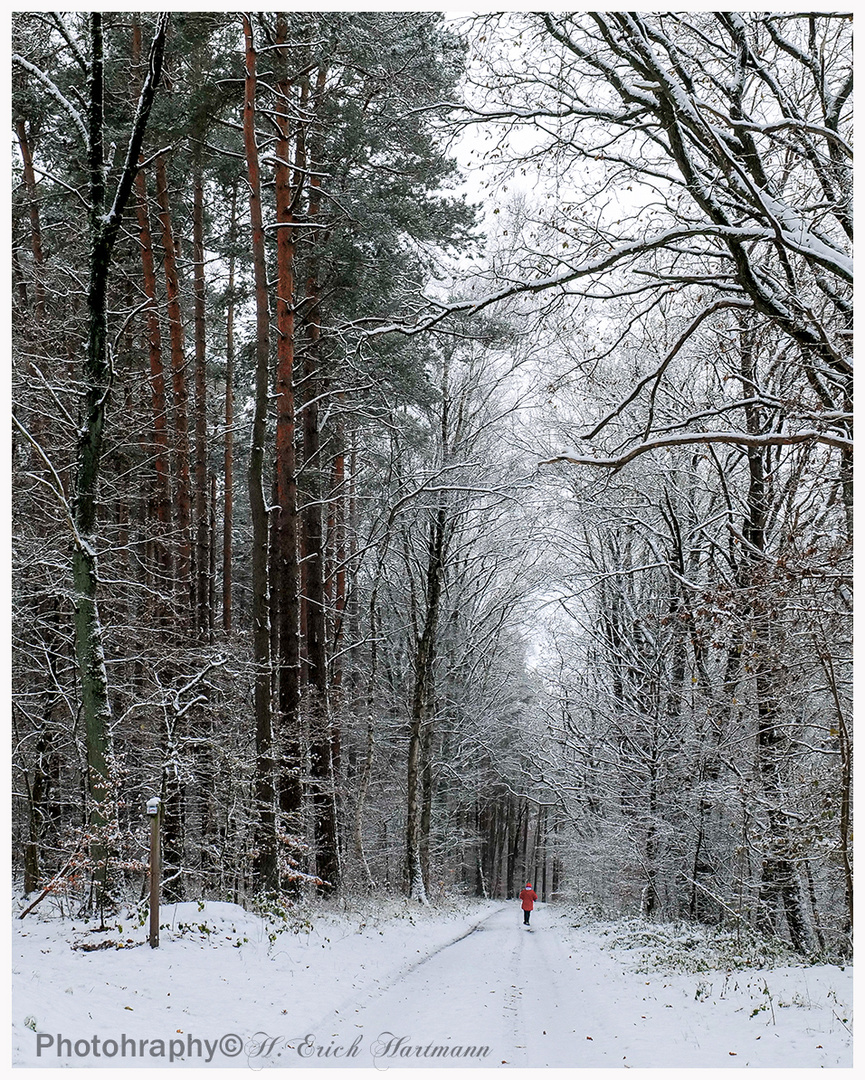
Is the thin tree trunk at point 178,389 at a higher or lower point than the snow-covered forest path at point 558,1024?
higher

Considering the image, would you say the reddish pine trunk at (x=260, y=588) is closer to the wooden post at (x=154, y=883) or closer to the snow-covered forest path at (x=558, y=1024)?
the snow-covered forest path at (x=558, y=1024)

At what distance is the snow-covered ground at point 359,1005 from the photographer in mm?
5098

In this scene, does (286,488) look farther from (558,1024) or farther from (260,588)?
(558,1024)

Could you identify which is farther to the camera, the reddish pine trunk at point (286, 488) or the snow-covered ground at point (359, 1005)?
the reddish pine trunk at point (286, 488)

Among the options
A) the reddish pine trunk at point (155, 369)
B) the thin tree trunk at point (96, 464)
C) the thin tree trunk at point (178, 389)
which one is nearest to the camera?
the thin tree trunk at point (96, 464)

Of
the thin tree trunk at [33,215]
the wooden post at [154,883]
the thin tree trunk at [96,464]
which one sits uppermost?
the thin tree trunk at [33,215]

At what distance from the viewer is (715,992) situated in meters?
7.74

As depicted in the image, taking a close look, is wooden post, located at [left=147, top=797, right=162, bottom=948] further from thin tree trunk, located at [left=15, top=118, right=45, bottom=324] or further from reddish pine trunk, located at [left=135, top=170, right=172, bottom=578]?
thin tree trunk, located at [left=15, top=118, right=45, bottom=324]

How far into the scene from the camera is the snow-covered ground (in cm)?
510

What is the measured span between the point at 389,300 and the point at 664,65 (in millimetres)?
6331

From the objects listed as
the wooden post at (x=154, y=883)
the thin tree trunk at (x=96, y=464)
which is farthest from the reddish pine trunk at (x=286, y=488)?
the wooden post at (x=154, y=883)
